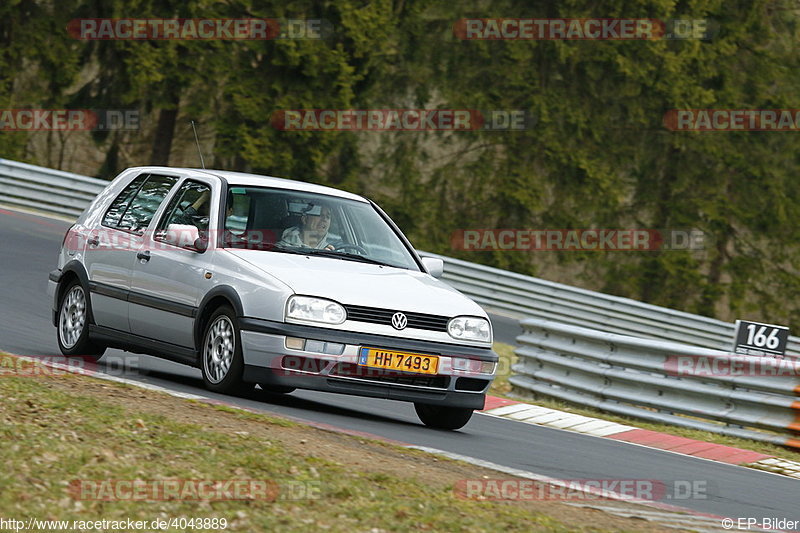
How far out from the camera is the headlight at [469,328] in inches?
349

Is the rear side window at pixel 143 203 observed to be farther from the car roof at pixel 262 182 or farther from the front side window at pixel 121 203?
the car roof at pixel 262 182

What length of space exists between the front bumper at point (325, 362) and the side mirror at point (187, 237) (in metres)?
0.87

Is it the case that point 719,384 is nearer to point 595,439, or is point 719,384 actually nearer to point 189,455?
point 595,439

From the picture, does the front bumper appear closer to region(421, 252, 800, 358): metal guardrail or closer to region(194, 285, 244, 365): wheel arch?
region(194, 285, 244, 365): wheel arch

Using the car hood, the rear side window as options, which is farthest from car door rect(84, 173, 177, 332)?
the car hood

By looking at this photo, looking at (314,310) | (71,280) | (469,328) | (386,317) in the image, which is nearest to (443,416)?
(469,328)

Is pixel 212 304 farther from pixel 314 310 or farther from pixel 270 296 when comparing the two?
pixel 314 310

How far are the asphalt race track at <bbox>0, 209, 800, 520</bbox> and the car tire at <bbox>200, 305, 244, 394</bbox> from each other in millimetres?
106

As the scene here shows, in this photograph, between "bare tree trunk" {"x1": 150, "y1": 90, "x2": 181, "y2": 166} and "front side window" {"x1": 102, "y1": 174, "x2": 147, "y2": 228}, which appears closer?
"front side window" {"x1": 102, "y1": 174, "x2": 147, "y2": 228}

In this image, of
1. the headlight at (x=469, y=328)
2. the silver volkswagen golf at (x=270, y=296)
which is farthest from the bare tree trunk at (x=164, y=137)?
the headlight at (x=469, y=328)

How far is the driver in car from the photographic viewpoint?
9.30 metres

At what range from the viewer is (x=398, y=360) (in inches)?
338

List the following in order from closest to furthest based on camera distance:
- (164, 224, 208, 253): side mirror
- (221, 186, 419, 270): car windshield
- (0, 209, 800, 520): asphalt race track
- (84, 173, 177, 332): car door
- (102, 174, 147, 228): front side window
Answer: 1. (0, 209, 800, 520): asphalt race track
2. (164, 224, 208, 253): side mirror
3. (221, 186, 419, 270): car windshield
4. (84, 173, 177, 332): car door
5. (102, 174, 147, 228): front side window

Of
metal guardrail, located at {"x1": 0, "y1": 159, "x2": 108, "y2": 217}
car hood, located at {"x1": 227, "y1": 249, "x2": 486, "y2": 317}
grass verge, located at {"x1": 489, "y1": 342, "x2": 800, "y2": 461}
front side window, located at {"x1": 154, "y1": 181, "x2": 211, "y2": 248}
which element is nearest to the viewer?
car hood, located at {"x1": 227, "y1": 249, "x2": 486, "y2": 317}
